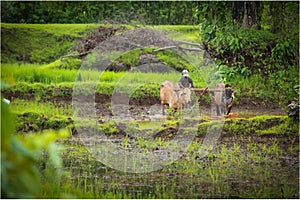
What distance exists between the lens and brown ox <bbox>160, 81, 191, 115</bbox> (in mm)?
1979

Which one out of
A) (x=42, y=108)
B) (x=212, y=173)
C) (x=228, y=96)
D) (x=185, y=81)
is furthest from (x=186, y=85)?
(x=42, y=108)

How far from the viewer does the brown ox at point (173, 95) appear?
77.9 inches

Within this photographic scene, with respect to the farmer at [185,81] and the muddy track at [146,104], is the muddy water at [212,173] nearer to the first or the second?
the muddy track at [146,104]

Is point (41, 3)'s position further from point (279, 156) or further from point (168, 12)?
point (279, 156)

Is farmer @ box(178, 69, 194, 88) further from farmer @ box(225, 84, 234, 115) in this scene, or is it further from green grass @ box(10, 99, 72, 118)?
green grass @ box(10, 99, 72, 118)

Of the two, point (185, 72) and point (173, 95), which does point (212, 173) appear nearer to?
point (173, 95)

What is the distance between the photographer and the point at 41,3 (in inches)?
87.5

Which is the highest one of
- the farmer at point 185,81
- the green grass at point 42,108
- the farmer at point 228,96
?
the farmer at point 185,81

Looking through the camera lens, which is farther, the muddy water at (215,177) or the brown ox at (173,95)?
the brown ox at (173,95)

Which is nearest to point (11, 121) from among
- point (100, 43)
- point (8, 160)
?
point (8, 160)

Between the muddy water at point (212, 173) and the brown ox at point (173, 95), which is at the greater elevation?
the brown ox at point (173, 95)

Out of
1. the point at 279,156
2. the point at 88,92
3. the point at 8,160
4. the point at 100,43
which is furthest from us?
the point at 100,43

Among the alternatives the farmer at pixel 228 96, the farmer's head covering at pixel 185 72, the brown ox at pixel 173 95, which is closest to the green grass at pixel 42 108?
the brown ox at pixel 173 95

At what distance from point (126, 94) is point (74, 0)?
54 centimetres
